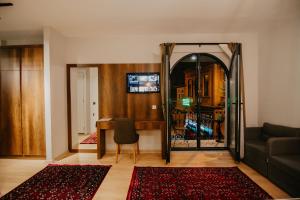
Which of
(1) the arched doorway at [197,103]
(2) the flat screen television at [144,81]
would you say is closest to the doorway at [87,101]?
(2) the flat screen television at [144,81]

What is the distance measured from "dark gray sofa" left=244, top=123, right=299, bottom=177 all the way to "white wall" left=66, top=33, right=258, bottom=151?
22.5 inches

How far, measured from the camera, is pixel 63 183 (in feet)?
10.3

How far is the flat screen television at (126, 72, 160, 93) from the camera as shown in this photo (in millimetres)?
4703

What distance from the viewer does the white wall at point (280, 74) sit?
11.6 feet

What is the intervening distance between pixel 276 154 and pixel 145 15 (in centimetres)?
324

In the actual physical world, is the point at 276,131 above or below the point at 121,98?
below

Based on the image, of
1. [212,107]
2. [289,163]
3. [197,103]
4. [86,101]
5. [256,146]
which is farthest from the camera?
[86,101]

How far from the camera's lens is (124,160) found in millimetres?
4266

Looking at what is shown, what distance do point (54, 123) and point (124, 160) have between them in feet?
5.68

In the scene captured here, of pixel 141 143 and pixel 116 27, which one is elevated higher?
pixel 116 27

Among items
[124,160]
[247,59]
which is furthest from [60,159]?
[247,59]

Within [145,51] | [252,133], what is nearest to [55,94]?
[145,51]

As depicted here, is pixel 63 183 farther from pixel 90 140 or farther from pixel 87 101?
pixel 87 101

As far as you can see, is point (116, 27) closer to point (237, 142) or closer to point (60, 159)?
point (60, 159)
